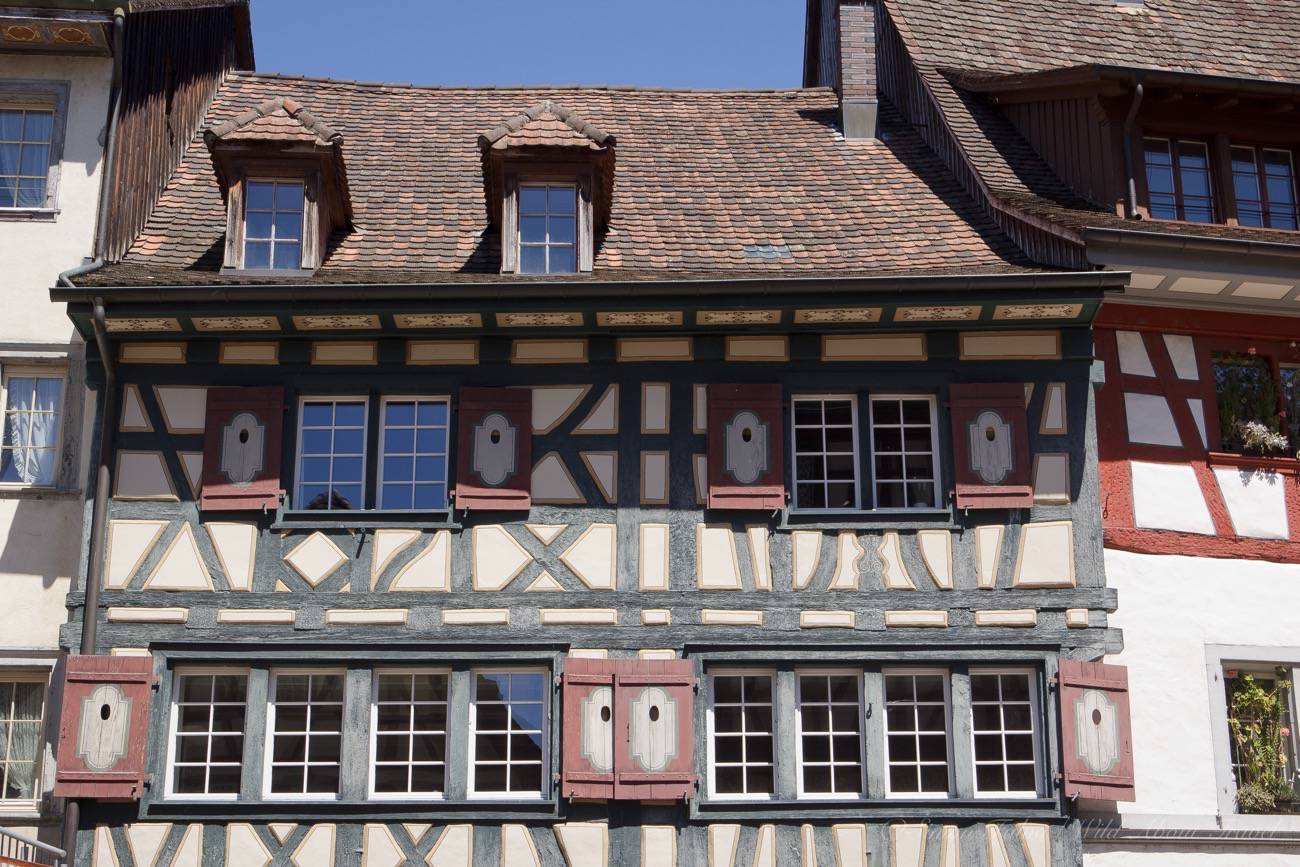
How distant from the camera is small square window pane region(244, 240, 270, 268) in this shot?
15.2 meters

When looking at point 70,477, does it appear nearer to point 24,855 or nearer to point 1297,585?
point 24,855

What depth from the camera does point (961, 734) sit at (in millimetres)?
13961

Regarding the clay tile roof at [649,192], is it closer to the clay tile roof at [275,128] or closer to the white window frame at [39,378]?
the clay tile roof at [275,128]

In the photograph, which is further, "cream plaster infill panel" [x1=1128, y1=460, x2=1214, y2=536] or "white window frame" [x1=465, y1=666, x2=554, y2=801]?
"cream plaster infill panel" [x1=1128, y1=460, x2=1214, y2=536]

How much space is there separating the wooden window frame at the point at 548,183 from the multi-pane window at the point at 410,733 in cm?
347

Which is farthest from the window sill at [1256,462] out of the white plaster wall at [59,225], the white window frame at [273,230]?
the white plaster wall at [59,225]

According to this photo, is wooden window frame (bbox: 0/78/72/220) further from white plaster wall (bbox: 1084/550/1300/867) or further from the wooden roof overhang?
white plaster wall (bbox: 1084/550/1300/867)

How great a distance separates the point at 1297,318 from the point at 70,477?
33.6ft

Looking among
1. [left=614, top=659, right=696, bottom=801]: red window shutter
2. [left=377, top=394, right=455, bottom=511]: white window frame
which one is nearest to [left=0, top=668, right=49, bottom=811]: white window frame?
[left=377, top=394, right=455, bottom=511]: white window frame

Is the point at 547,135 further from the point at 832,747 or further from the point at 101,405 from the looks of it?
the point at 832,747

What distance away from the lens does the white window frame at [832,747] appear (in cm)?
1387

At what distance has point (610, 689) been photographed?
13.9 meters

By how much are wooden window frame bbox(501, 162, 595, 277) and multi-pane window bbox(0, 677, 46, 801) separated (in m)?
5.03

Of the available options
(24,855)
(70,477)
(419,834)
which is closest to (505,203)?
(70,477)
